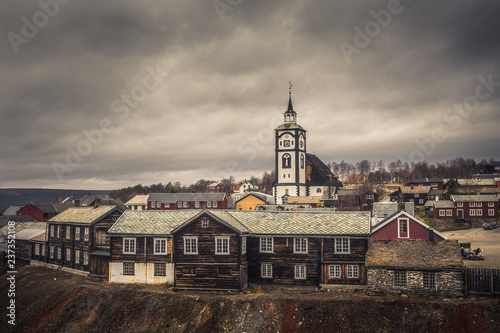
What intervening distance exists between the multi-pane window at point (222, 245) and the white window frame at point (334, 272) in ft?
30.7

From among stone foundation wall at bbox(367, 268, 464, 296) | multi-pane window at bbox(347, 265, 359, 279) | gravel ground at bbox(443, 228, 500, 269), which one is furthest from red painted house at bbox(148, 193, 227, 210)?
stone foundation wall at bbox(367, 268, 464, 296)

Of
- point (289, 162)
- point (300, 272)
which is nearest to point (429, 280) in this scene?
point (300, 272)

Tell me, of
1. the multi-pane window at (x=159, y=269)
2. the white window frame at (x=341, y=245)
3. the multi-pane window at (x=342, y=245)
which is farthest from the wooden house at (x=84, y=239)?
the multi-pane window at (x=342, y=245)

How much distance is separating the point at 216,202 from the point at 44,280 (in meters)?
58.0

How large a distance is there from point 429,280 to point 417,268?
1.37 meters

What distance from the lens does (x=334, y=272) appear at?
37531mm

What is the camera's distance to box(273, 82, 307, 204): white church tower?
103m

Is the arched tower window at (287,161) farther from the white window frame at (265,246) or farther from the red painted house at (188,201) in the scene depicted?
the white window frame at (265,246)

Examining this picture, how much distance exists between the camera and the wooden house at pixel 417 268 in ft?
110

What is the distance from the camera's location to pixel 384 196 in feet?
339

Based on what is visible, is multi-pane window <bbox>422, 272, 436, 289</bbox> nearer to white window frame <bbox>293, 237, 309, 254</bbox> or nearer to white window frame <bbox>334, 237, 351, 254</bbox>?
white window frame <bbox>334, 237, 351, 254</bbox>

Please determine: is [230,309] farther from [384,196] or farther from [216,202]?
[384,196]

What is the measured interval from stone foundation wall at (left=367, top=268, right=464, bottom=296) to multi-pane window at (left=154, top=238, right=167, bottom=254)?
19112 millimetres

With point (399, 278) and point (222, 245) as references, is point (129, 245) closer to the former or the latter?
point (222, 245)
